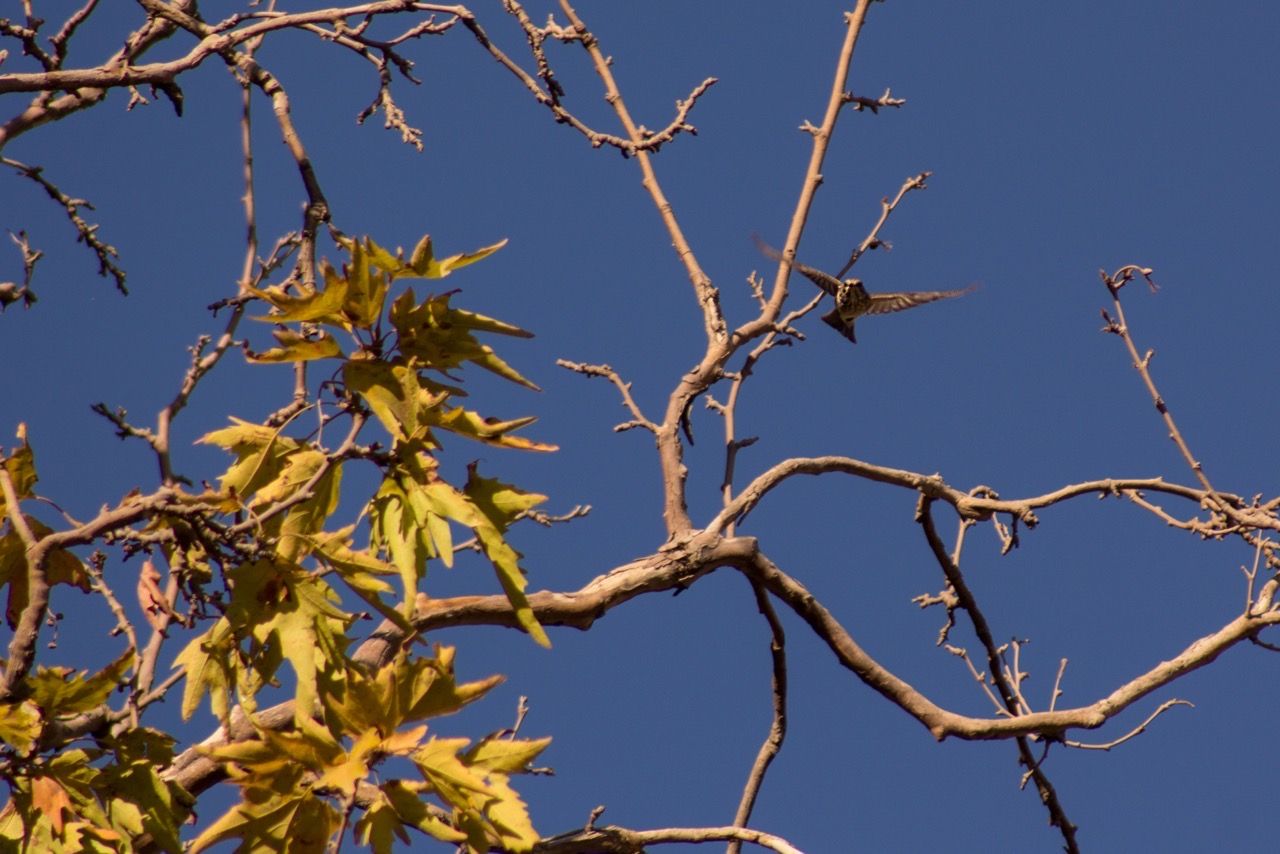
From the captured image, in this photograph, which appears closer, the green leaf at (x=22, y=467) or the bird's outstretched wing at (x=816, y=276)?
the green leaf at (x=22, y=467)

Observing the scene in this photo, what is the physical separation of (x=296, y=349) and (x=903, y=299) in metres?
3.15

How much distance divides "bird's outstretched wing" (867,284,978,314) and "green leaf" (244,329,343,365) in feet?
9.54

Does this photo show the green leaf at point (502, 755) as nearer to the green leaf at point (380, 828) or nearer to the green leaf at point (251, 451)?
the green leaf at point (380, 828)

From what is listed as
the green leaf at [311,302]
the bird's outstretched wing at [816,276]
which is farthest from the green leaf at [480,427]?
the bird's outstretched wing at [816,276]

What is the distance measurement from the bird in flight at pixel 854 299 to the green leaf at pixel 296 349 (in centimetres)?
230

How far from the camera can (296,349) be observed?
2.06 metres

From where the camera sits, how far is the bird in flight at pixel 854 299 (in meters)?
4.39

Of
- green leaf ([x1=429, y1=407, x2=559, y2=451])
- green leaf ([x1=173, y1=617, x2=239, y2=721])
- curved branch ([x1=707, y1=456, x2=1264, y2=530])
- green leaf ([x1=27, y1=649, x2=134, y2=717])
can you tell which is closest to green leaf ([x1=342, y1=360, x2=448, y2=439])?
green leaf ([x1=429, y1=407, x2=559, y2=451])

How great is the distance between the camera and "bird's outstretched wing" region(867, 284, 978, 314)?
479 cm

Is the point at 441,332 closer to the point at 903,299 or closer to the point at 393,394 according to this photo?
the point at 393,394

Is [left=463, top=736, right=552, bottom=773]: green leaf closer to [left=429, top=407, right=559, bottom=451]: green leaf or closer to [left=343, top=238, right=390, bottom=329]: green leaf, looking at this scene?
[left=429, top=407, right=559, bottom=451]: green leaf

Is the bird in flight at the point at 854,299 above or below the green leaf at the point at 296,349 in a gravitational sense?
above

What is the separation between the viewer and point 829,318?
4742mm

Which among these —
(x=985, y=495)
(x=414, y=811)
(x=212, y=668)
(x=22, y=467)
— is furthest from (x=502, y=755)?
(x=985, y=495)
